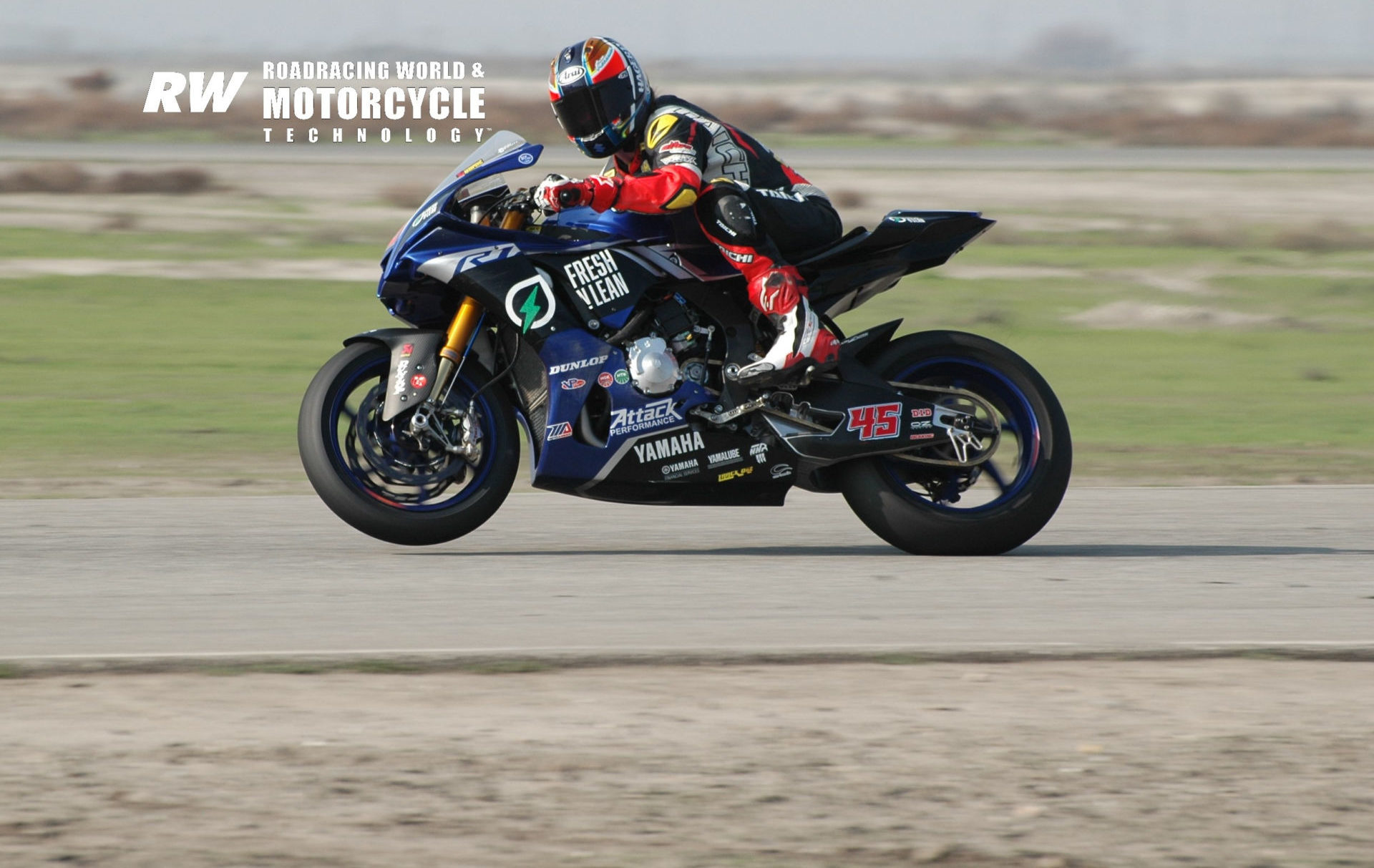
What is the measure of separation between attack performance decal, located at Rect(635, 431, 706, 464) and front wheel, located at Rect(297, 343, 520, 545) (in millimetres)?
482

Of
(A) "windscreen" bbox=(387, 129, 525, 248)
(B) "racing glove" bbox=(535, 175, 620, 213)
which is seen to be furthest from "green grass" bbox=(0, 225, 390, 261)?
(B) "racing glove" bbox=(535, 175, 620, 213)

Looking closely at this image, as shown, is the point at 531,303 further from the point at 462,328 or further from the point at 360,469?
the point at 360,469

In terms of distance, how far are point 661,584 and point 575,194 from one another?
4.78 ft

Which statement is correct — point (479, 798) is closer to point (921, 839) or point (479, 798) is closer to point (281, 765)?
point (281, 765)

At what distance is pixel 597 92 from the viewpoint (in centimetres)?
696

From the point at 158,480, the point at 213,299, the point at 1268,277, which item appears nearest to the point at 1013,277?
the point at 1268,277

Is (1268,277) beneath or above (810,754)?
above

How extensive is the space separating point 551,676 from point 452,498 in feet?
6.03

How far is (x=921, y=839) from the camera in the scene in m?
4.21

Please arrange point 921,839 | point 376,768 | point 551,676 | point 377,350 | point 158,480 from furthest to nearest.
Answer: point 158,480 < point 377,350 < point 551,676 < point 376,768 < point 921,839

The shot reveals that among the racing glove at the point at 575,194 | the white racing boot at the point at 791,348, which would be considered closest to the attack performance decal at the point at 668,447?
the white racing boot at the point at 791,348

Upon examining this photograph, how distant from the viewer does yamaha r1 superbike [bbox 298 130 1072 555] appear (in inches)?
278

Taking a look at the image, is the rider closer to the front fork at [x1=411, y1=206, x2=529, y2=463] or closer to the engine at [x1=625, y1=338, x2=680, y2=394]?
the engine at [x1=625, y1=338, x2=680, y2=394]

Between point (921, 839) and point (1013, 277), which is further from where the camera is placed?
point (1013, 277)
